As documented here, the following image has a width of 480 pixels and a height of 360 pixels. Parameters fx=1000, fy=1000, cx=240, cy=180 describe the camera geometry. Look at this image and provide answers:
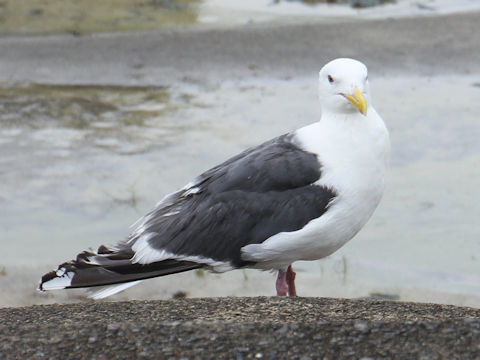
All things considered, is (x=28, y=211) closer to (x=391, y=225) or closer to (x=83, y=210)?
(x=83, y=210)

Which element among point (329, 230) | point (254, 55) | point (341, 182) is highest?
point (254, 55)

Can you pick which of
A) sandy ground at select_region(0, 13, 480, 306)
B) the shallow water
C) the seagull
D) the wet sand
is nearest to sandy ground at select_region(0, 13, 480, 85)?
sandy ground at select_region(0, 13, 480, 306)

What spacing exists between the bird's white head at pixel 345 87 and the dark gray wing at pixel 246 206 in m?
0.28

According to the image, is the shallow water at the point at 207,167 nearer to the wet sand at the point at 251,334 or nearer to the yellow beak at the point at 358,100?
the yellow beak at the point at 358,100

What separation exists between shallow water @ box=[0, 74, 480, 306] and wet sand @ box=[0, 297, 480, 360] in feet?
5.54

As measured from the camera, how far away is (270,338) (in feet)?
11.8

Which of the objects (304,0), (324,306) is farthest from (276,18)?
(324,306)

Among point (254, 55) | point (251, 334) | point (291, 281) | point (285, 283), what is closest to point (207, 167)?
point (291, 281)

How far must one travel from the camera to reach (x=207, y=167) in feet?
23.2

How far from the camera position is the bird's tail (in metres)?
4.70

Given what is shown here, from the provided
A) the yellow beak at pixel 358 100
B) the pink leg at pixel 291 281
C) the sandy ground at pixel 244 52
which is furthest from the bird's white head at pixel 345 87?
the sandy ground at pixel 244 52

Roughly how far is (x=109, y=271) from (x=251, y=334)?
130cm

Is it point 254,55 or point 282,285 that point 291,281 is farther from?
point 254,55

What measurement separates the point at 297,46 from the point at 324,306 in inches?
217
